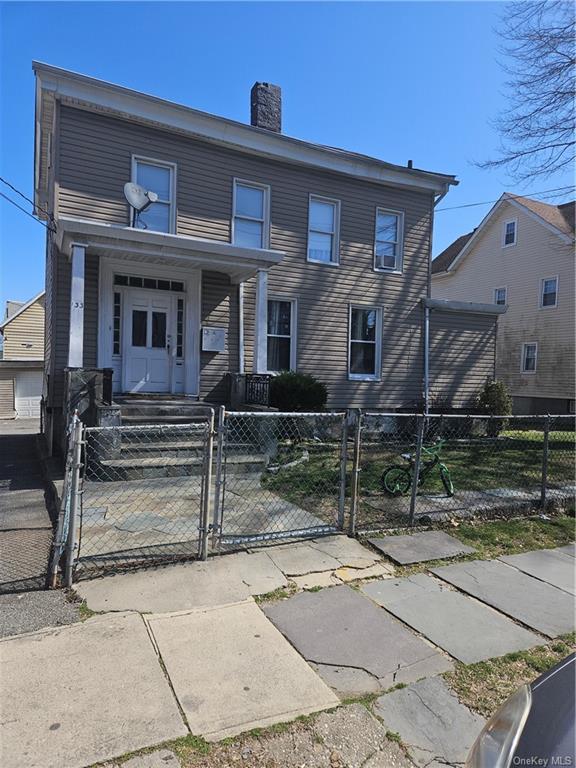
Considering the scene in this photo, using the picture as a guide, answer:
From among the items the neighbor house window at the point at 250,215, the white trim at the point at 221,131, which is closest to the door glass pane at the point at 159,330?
the neighbor house window at the point at 250,215

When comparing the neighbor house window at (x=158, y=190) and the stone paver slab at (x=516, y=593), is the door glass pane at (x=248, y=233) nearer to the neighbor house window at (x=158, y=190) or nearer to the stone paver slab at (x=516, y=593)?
the neighbor house window at (x=158, y=190)

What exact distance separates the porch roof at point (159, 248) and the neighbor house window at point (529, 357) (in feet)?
57.0

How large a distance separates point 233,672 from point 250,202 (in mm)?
10653

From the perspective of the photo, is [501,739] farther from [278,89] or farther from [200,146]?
[278,89]

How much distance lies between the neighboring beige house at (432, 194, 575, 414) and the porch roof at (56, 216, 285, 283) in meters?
16.6

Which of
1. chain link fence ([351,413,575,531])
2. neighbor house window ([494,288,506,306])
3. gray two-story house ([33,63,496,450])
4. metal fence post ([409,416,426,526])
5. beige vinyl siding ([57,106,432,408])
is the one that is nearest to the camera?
metal fence post ([409,416,426,526])

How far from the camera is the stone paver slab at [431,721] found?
7.28 feet

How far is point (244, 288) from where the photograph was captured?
11.2 metres

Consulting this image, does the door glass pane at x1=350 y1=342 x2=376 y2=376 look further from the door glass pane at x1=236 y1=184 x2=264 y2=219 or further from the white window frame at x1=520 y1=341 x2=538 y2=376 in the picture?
the white window frame at x1=520 y1=341 x2=538 y2=376

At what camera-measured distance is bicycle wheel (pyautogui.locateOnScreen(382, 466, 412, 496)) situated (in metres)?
6.52

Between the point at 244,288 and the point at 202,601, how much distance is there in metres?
8.55

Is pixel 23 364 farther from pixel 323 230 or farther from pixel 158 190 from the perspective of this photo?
pixel 323 230

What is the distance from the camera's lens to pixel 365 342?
42.9ft

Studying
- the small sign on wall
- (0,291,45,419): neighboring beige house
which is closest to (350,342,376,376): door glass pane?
the small sign on wall
